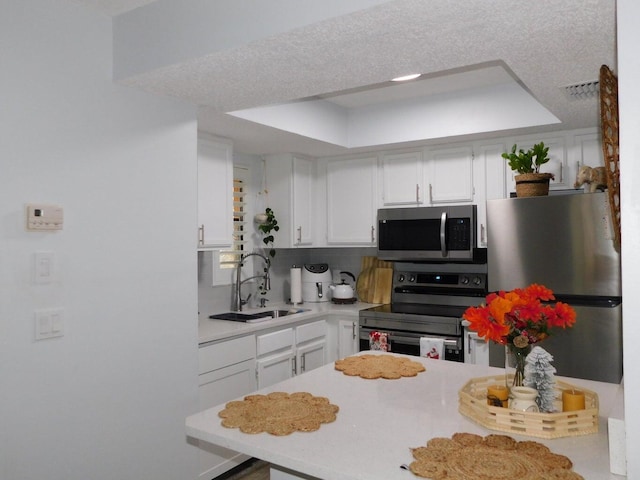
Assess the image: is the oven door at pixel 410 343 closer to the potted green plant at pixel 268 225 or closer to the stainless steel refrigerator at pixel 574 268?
the stainless steel refrigerator at pixel 574 268

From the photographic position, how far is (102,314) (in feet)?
7.14

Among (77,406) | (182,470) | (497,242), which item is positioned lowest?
(182,470)

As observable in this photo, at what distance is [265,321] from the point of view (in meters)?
3.50

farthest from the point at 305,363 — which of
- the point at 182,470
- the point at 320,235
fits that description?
the point at 182,470

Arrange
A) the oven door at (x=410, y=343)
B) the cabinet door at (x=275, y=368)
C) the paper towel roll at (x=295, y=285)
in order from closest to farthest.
→ the cabinet door at (x=275, y=368) < the oven door at (x=410, y=343) < the paper towel roll at (x=295, y=285)

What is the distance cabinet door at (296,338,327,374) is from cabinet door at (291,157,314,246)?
0.85 metres

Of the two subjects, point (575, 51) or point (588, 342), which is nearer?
point (575, 51)

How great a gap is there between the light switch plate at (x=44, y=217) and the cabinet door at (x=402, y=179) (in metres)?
Answer: 2.65

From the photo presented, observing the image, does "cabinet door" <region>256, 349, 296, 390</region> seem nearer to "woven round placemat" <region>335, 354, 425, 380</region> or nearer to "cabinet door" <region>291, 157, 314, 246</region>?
"cabinet door" <region>291, 157, 314, 246</region>

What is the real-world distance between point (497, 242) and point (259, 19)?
2093 mm

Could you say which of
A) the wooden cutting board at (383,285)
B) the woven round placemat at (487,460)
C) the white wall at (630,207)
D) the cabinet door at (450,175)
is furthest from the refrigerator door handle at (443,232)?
the white wall at (630,207)

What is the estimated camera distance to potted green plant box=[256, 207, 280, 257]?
4.21 meters

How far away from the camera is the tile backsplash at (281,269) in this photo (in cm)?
381

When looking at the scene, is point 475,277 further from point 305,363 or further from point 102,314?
point 102,314
